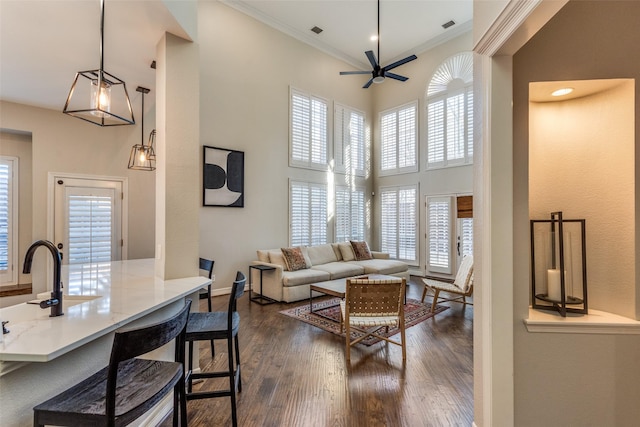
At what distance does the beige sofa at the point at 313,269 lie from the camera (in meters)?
4.95

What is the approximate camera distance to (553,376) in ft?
5.48

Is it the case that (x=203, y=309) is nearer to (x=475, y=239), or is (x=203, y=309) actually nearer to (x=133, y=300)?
(x=133, y=300)

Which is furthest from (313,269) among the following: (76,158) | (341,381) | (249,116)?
(76,158)

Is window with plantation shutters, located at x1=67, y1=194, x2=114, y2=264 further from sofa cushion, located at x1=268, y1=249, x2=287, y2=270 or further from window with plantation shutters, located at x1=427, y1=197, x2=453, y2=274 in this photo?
window with plantation shutters, located at x1=427, y1=197, x2=453, y2=274

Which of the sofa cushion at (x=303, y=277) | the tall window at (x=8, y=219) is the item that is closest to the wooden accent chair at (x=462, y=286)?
the sofa cushion at (x=303, y=277)

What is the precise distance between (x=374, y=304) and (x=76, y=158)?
16.6 ft

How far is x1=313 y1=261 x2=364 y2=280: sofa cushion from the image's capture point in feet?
18.5

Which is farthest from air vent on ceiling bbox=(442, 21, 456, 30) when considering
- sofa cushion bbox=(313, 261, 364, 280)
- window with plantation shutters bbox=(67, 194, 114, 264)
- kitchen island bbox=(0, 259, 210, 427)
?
window with plantation shutters bbox=(67, 194, 114, 264)

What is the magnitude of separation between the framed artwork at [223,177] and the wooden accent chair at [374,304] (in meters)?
3.50

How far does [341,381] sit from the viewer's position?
99.2 inches

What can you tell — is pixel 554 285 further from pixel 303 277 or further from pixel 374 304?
pixel 303 277

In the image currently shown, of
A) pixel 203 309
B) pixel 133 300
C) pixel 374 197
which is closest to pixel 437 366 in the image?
pixel 133 300

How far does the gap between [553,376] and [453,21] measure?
7.09m

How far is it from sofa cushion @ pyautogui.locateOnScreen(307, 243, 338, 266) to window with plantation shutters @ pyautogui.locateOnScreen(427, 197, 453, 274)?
2437mm
